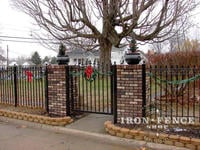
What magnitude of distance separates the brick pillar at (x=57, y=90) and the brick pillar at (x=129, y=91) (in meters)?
1.61

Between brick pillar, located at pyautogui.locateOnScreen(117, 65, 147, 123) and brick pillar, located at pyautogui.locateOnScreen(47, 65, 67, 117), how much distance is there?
161 centimetres

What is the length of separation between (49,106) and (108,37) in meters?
9.97

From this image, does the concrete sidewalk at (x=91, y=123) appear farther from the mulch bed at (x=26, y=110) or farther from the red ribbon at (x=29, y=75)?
the red ribbon at (x=29, y=75)

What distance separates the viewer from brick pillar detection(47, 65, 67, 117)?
625cm

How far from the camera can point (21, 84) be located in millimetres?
8359

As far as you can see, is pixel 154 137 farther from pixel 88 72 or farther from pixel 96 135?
pixel 88 72

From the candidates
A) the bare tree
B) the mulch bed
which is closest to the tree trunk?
the bare tree

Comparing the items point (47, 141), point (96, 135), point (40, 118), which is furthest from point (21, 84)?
point (96, 135)

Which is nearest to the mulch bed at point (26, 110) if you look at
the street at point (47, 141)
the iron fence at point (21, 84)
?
the iron fence at point (21, 84)

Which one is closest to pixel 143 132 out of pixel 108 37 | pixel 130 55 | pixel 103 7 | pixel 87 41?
pixel 130 55

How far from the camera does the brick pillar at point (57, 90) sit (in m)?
6.25

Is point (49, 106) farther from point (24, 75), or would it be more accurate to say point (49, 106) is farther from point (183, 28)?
point (183, 28)

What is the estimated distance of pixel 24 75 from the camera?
760 centimetres

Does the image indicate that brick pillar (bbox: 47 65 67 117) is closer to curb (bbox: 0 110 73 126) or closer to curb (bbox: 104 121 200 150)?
curb (bbox: 0 110 73 126)
